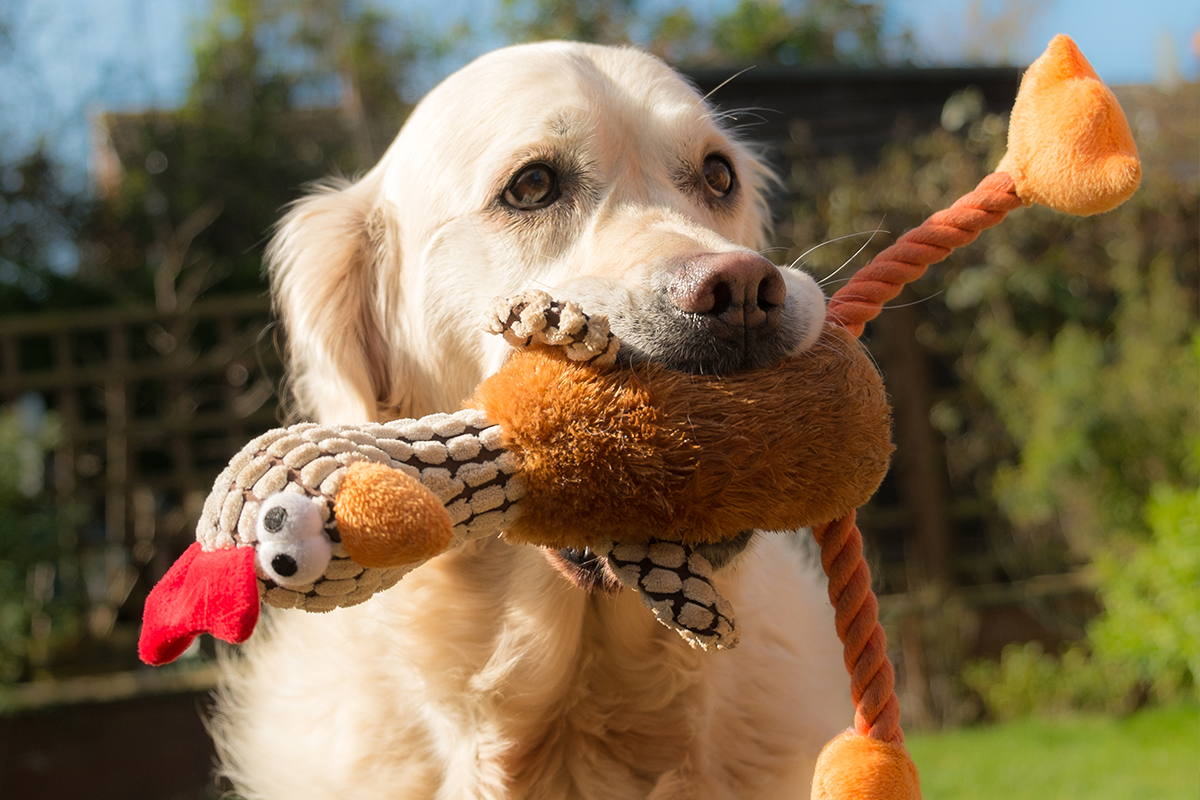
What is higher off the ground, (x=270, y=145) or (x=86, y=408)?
(x=270, y=145)

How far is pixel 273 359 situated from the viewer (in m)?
6.86

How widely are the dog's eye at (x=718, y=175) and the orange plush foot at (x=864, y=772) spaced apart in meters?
1.29

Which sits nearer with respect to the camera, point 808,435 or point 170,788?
point 808,435

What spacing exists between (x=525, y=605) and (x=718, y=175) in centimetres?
106

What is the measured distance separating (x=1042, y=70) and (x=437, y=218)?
1.26 meters

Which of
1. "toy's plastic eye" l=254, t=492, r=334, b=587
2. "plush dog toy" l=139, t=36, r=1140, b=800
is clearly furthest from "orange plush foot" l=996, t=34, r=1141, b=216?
"toy's plastic eye" l=254, t=492, r=334, b=587

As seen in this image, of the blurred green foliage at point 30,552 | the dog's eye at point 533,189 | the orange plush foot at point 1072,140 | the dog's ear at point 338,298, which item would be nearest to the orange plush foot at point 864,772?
the orange plush foot at point 1072,140

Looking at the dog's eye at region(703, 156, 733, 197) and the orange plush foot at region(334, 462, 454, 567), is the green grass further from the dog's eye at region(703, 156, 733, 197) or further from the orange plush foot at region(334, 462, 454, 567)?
the orange plush foot at region(334, 462, 454, 567)

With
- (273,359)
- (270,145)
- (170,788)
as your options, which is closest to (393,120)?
(270,145)

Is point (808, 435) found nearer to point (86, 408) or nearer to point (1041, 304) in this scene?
point (1041, 304)

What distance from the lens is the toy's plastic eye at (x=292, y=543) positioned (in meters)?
1.19

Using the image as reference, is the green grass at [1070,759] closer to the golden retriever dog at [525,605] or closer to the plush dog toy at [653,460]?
the golden retriever dog at [525,605]

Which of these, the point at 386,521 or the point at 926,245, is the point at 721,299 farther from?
the point at 386,521

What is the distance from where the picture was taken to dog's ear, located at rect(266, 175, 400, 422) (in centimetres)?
244
